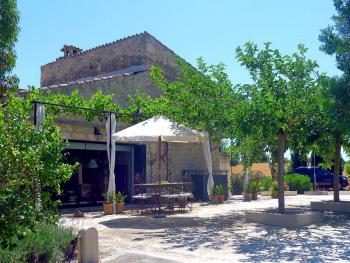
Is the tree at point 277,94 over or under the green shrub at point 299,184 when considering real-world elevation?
over

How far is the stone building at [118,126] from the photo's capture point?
1430 cm

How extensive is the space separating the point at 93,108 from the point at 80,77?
8.52m

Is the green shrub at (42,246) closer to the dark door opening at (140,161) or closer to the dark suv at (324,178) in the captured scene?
the dark door opening at (140,161)

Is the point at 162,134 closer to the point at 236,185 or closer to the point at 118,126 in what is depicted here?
the point at 118,126

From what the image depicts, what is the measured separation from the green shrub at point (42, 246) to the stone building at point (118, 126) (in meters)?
7.17

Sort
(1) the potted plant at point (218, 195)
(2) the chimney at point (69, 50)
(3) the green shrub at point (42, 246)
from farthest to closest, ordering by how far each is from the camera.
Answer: (2) the chimney at point (69, 50), (1) the potted plant at point (218, 195), (3) the green shrub at point (42, 246)

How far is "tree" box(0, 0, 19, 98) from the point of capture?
1044 centimetres

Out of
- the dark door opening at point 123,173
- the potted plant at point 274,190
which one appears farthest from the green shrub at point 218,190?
the potted plant at point 274,190

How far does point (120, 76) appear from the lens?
16.2 meters

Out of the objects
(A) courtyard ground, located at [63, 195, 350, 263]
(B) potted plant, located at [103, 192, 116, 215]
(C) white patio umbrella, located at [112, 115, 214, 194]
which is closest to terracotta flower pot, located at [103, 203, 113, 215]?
(B) potted plant, located at [103, 192, 116, 215]

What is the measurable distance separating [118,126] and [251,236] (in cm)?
800

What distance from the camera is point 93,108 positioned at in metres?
13.4

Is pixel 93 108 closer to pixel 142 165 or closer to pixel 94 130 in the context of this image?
pixel 94 130

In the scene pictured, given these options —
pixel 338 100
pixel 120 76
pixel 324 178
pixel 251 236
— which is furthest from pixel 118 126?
pixel 324 178
